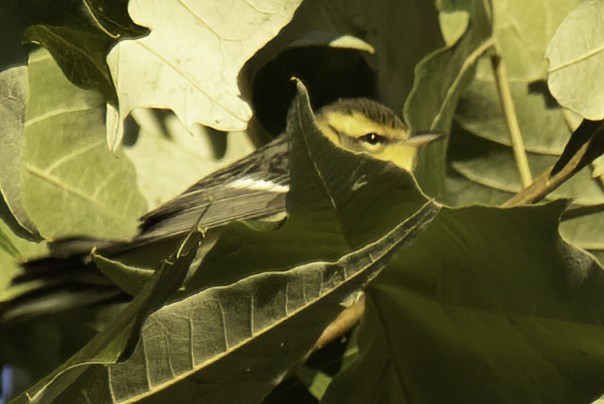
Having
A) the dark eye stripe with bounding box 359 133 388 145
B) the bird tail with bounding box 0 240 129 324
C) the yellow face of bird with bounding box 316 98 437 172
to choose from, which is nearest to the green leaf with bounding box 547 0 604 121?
the bird tail with bounding box 0 240 129 324

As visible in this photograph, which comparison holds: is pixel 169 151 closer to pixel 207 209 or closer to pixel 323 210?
pixel 207 209

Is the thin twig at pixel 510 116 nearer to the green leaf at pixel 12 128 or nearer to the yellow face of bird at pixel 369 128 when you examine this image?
the yellow face of bird at pixel 369 128

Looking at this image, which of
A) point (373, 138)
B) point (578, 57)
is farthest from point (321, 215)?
point (373, 138)

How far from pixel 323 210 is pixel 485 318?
0.86 feet

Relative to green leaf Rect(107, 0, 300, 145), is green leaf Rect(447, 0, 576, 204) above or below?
below

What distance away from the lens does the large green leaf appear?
3.72ft

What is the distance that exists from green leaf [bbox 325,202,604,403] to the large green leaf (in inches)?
5.1

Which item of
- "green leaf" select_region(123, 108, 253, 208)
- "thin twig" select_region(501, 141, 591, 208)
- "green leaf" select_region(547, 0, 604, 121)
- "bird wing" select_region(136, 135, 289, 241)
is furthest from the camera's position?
"bird wing" select_region(136, 135, 289, 241)

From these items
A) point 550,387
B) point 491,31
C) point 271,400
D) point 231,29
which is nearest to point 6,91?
point 231,29

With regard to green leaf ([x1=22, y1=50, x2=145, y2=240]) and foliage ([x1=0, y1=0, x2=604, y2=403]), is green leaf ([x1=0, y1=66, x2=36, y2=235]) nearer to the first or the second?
foliage ([x1=0, y1=0, x2=604, y2=403])

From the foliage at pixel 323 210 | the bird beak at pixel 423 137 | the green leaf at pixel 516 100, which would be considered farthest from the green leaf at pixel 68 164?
the green leaf at pixel 516 100

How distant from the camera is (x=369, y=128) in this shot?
2.90 meters

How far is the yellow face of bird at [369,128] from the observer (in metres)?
2.78

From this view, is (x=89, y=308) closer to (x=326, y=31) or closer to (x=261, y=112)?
(x=261, y=112)
